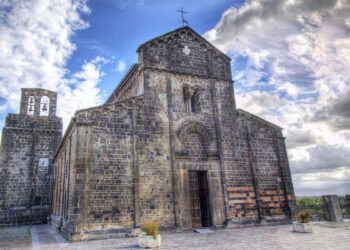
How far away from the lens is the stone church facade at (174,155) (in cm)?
1170

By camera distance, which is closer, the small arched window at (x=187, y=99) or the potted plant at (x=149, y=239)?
the potted plant at (x=149, y=239)

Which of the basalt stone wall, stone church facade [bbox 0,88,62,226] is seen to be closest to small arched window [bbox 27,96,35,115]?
stone church facade [bbox 0,88,62,226]

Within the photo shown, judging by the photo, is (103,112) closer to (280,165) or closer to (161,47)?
(161,47)

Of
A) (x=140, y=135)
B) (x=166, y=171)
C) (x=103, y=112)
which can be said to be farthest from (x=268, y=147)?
(x=103, y=112)

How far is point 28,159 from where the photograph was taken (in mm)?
22516

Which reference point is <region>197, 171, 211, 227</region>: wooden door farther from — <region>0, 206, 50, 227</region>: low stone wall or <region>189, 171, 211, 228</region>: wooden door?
<region>0, 206, 50, 227</region>: low stone wall

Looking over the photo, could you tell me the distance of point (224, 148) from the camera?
15.1m

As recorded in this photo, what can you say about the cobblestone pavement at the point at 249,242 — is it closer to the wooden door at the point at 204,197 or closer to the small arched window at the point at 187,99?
the wooden door at the point at 204,197

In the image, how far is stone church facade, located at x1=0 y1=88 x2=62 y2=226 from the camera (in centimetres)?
2105

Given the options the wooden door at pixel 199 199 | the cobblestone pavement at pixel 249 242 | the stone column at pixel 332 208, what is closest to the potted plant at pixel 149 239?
the cobblestone pavement at pixel 249 242

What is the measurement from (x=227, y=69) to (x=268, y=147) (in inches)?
227

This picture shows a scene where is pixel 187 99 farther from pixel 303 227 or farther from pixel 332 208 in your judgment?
pixel 332 208

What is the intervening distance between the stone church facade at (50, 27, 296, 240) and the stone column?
1863 mm

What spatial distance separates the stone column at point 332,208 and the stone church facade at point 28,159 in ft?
67.6
